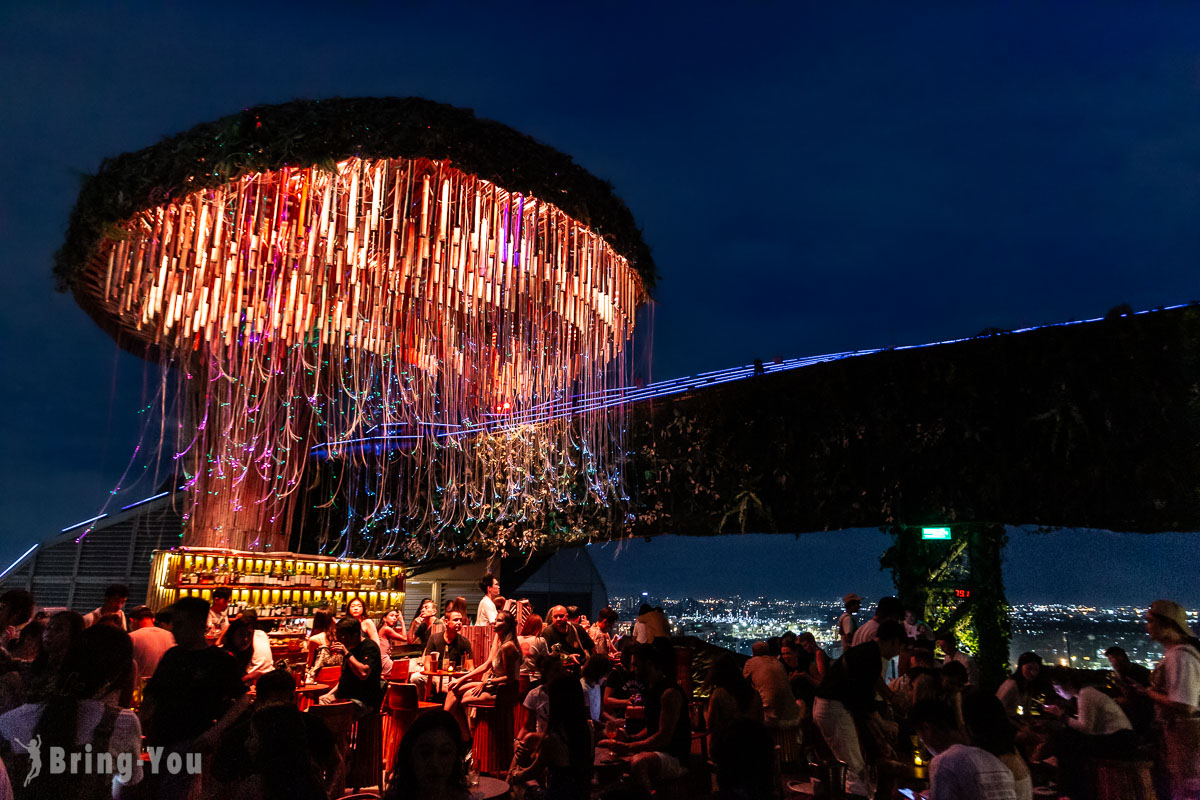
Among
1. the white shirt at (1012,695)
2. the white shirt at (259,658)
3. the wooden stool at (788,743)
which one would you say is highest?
the white shirt at (259,658)

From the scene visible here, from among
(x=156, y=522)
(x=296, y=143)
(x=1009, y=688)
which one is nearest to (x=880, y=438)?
(x=1009, y=688)

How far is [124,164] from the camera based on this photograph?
4141 mm

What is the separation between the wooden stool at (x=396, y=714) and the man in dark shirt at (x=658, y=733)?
171 cm

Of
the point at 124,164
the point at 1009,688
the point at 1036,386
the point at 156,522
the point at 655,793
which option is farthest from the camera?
the point at 156,522

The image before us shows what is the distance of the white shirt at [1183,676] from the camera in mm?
3836

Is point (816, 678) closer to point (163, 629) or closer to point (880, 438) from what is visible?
point (880, 438)

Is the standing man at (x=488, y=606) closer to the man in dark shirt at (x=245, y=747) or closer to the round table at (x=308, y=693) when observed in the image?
the round table at (x=308, y=693)

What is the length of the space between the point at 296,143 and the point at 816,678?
6047 mm

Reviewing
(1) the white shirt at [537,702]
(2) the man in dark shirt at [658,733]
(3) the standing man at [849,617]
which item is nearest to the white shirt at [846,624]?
(3) the standing man at [849,617]

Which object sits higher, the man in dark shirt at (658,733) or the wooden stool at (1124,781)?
the man in dark shirt at (658,733)

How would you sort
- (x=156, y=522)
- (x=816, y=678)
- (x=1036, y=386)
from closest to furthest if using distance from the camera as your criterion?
(x=816, y=678)
(x=1036, y=386)
(x=156, y=522)

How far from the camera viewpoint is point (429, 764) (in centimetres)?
215

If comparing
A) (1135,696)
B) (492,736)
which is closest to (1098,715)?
(1135,696)

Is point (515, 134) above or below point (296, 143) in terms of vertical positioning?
above
